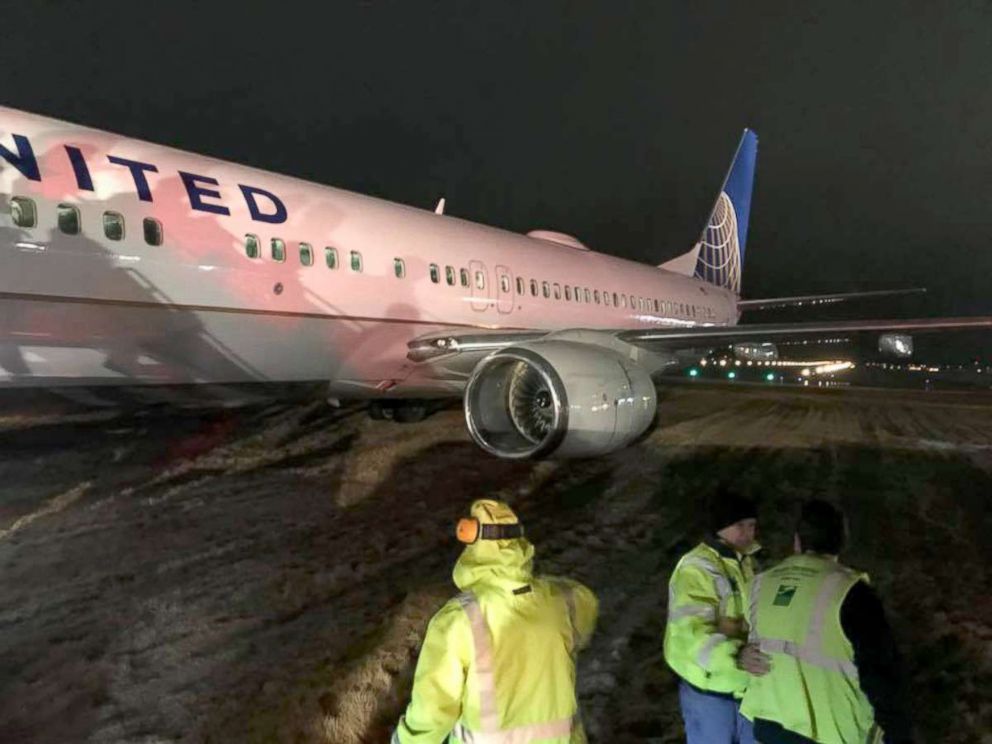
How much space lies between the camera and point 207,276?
670cm

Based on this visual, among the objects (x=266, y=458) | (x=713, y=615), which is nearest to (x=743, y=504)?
(x=713, y=615)

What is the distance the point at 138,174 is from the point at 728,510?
19.0ft

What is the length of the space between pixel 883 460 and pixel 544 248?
5982 mm

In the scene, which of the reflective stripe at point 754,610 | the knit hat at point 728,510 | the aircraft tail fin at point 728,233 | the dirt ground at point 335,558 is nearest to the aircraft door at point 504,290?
the dirt ground at point 335,558

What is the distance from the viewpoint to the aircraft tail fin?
1975 centimetres

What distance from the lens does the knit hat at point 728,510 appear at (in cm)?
294

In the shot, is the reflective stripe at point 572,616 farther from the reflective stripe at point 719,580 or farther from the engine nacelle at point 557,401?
the engine nacelle at point 557,401

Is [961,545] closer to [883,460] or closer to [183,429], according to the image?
[883,460]

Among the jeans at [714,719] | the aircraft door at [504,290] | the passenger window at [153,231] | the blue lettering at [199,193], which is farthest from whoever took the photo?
the aircraft door at [504,290]

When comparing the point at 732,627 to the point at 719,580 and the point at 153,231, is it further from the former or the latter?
the point at 153,231

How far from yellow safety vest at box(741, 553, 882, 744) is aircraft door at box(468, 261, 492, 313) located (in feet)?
25.3

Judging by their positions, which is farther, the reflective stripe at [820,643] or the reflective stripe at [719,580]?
the reflective stripe at [719,580]

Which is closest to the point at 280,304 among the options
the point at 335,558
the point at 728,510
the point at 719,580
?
the point at 335,558

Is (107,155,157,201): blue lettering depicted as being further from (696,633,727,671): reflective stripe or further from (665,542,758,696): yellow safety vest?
(696,633,727,671): reflective stripe
